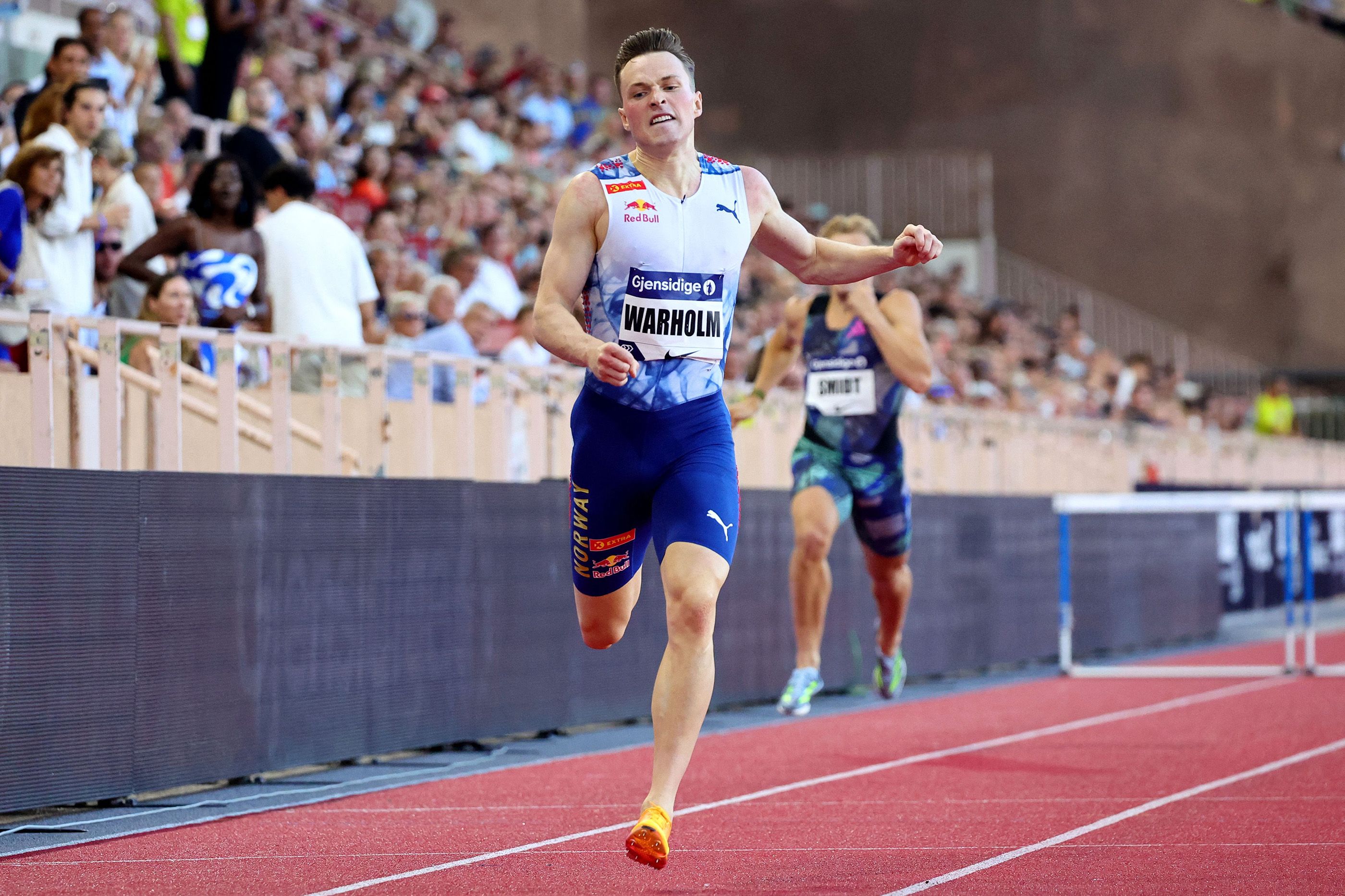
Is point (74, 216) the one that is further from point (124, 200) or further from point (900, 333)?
point (900, 333)

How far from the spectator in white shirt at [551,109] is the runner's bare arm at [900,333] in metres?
11.5

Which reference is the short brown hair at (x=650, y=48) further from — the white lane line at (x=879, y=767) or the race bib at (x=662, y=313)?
the white lane line at (x=879, y=767)

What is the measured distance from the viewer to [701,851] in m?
6.03

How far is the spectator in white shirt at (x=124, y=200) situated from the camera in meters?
9.58

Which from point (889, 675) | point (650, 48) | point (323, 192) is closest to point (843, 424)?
point (889, 675)

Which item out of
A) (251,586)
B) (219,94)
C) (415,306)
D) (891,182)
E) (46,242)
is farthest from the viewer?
(891,182)

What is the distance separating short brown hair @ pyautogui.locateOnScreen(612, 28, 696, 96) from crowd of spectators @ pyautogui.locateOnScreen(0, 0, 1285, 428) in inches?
124

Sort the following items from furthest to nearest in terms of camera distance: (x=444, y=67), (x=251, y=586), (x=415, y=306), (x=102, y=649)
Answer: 1. (x=444, y=67)
2. (x=415, y=306)
3. (x=251, y=586)
4. (x=102, y=649)

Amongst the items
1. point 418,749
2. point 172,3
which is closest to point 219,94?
point 172,3

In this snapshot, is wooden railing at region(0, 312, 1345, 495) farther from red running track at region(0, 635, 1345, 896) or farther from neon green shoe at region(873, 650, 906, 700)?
neon green shoe at region(873, 650, 906, 700)

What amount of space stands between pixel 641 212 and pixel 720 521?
0.96m

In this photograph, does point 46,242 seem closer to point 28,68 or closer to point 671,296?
point 671,296

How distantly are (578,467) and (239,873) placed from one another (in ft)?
5.36

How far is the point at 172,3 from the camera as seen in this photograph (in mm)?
13953
